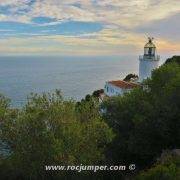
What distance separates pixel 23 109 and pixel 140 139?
8014mm

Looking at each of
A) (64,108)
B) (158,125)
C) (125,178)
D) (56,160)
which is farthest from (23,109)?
(158,125)

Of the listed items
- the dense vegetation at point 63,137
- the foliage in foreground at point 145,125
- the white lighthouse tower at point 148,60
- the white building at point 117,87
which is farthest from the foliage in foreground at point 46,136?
the white lighthouse tower at point 148,60

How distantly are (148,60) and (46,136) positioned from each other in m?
35.0

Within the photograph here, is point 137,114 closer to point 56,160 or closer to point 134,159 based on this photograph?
point 134,159

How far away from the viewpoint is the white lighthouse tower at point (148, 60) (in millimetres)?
52750

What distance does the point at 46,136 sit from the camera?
19.5m

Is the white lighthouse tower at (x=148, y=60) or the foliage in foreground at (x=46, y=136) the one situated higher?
the white lighthouse tower at (x=148, y=60)

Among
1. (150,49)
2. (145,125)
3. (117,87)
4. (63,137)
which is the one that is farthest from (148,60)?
(63,137)

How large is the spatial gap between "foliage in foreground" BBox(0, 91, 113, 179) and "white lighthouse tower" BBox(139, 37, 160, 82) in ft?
107

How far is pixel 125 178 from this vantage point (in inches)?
916

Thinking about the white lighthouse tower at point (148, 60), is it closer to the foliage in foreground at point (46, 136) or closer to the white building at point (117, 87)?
the white building at point (117, 87)

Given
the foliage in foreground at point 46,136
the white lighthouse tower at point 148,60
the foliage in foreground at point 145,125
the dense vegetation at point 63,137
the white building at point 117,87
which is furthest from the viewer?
the white lighthouse tower at point 148,60

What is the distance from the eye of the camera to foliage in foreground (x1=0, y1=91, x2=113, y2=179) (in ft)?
63.5

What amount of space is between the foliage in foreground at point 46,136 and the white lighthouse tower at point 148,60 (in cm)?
3254
